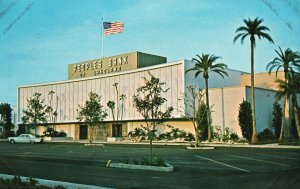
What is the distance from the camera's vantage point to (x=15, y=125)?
88.2m

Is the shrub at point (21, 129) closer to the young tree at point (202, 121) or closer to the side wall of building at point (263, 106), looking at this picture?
the young tree at point (202, 121)

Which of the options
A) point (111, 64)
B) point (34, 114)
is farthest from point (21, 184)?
point (34, 114)

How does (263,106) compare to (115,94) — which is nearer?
(263,106)

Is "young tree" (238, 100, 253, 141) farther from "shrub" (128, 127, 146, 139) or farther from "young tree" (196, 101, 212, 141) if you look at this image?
"shrub" (128, 127, 146, 139)

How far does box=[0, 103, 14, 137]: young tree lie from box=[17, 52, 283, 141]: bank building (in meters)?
2.27

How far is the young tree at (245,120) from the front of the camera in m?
50.5

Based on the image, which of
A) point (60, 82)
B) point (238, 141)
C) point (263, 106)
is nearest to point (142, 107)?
point (238, 141)

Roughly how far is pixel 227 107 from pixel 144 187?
42.8 metres

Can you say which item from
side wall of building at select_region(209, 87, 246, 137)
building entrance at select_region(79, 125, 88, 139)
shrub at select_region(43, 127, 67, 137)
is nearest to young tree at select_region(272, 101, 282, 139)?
side wall of building at select_region(209, 87, 246, 137)

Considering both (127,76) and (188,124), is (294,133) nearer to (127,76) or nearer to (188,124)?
(188,124)

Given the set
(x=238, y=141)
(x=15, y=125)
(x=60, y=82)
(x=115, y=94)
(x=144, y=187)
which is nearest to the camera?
(x=144, y=187)

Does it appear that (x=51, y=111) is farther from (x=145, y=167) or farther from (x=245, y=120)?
(x=145, y=167)

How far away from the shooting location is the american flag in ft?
186

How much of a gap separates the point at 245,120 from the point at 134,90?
20.0 meters
